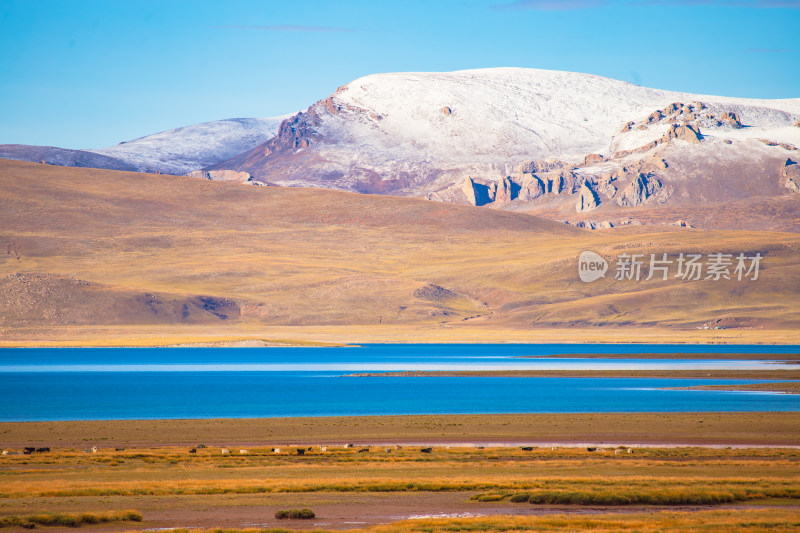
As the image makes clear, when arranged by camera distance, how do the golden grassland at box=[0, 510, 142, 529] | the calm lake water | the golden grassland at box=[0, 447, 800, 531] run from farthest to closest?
the calm lake water
the golden grassland at box=[0, 447, 800, 531]
the golden grassland at box=[0, 510, 142, 529]

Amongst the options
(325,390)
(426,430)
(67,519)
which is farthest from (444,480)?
(325,390)

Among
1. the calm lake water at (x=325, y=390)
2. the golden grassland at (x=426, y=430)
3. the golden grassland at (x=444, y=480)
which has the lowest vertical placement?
the calm lake water at (x=325, y=390)

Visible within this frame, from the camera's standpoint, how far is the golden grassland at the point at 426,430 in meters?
A: 44.4

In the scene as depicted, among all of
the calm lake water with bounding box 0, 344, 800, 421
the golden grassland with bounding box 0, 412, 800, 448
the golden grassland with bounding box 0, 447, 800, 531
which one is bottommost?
the calm lake water with bounding box 0, 344, 800, 421

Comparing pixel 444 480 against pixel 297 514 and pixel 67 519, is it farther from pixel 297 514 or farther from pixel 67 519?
pixel 67 519

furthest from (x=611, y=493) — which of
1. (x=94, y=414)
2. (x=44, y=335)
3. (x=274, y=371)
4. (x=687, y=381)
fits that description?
(x=44, y=335)

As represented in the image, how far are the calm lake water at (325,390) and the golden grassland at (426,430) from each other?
4855 mm

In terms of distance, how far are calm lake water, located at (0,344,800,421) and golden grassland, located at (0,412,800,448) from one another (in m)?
4.86

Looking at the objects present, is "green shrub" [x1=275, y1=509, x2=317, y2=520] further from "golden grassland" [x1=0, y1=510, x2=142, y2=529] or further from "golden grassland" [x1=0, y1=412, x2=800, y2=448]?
"golden grassland" [x1=0, y1=412, x2=800, y2=448]

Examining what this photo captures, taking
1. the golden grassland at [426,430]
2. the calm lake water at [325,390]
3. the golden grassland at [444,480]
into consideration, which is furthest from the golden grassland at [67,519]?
the calm lake water at [325,390]

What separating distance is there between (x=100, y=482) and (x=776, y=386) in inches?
2356

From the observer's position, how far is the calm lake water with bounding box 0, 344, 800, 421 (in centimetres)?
6162

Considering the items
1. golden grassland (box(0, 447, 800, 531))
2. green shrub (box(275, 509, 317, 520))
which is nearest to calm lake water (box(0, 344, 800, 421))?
golden grassland (box(0, 447, 800, 531))

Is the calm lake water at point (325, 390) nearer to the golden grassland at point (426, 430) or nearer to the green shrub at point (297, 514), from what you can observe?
the golden grassland at point (426, 430)
